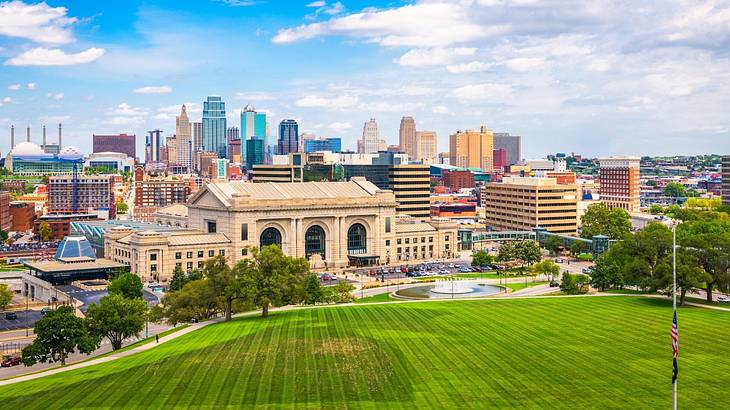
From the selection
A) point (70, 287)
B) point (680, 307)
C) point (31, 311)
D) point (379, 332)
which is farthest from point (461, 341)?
point (70, 287)

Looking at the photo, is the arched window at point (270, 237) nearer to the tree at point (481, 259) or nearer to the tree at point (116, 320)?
the tree at point (481, 259)

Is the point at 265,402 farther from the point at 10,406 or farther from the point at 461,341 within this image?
the point at 461,341

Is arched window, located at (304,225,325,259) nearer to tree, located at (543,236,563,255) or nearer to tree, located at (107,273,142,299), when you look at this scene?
tree, located at (543,236,563,255)

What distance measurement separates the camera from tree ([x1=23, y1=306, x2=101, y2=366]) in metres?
72.5

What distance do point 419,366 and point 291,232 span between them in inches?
3310

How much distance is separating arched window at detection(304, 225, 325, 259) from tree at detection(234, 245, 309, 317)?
55251 millimetres

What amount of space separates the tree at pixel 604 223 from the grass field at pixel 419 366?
288ft

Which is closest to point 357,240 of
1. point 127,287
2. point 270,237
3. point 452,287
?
point 270,237

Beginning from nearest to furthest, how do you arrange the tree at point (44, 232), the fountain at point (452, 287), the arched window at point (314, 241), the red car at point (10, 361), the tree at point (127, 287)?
the red car at point (10, 361), the tree at point (127, 287), the fountain at point (452, 287), the arched window at point (314, 241), the tree at point (44, 232)

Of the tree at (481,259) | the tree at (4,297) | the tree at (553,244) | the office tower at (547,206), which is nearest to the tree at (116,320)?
the tree at (4,297)

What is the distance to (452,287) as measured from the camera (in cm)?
11394

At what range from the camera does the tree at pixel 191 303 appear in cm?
8738

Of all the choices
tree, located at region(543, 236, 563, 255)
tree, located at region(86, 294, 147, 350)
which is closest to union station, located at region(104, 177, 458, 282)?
tree, located at region(543, 236, 563, 255)

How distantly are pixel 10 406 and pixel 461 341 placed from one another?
119ft
